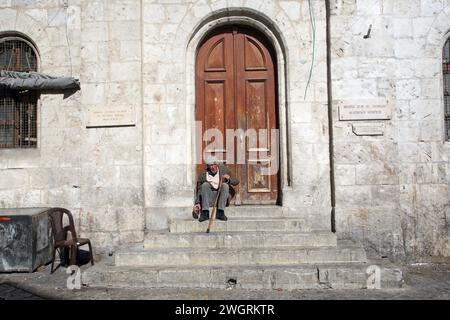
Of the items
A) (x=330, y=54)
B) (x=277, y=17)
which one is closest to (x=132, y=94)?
(x=277, y=17)

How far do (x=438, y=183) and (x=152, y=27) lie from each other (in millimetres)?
5490

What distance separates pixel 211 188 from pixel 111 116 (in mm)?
2064

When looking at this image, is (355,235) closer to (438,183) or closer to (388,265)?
(388,265)

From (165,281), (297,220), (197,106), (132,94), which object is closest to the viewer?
(165,281)

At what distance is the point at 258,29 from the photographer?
7172mm

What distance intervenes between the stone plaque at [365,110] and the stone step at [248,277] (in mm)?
2449

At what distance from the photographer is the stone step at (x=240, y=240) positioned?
593 cm

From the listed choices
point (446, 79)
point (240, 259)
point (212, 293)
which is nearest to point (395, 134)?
point (446, 79)

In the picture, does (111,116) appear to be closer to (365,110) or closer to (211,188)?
(211,188)

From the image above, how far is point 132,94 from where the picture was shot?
6.80m

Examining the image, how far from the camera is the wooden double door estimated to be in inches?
283

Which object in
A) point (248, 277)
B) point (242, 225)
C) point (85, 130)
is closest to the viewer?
point (248, 277)

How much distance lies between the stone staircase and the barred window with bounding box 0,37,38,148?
10.2 feet

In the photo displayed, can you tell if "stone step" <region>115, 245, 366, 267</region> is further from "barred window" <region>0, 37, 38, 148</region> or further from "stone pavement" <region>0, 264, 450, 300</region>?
"barred window" <region>0, 37, 38, 148</region>
